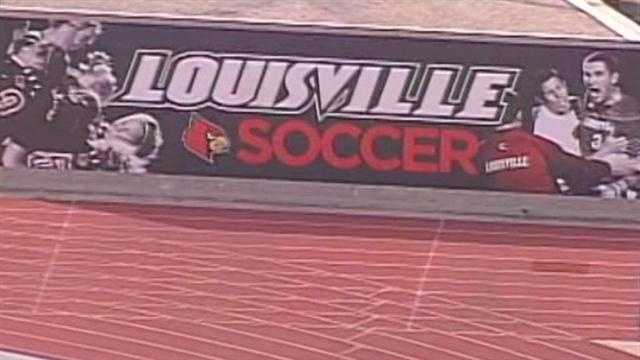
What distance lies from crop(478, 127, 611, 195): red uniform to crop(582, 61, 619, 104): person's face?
53cm

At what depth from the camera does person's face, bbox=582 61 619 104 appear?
13070 millimetres

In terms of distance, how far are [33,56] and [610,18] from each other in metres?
5.53

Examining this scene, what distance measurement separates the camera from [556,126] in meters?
13.3

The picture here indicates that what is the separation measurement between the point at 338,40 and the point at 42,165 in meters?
2.73

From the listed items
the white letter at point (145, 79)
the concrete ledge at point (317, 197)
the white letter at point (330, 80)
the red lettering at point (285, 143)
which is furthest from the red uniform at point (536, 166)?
the white letter at point (145, 79)

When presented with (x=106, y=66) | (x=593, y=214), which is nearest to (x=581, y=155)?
(x=593, y=214)

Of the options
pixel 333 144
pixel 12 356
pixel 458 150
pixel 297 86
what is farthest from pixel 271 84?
pixel 12 356

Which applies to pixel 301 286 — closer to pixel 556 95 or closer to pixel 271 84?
pixel 271 84

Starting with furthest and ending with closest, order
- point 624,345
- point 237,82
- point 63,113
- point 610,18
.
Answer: point 610,18, point 63,113, point 237,82, point 624,345

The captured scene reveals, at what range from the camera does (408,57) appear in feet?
42.8

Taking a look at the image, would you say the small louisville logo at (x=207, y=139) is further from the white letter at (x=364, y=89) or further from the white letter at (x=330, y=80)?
the white letter at (x=364, y=89)

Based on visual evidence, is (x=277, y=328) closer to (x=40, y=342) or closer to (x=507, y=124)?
(x=40, y=342)

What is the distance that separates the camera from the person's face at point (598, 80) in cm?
1307

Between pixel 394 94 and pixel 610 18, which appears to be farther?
pixel 610 18
